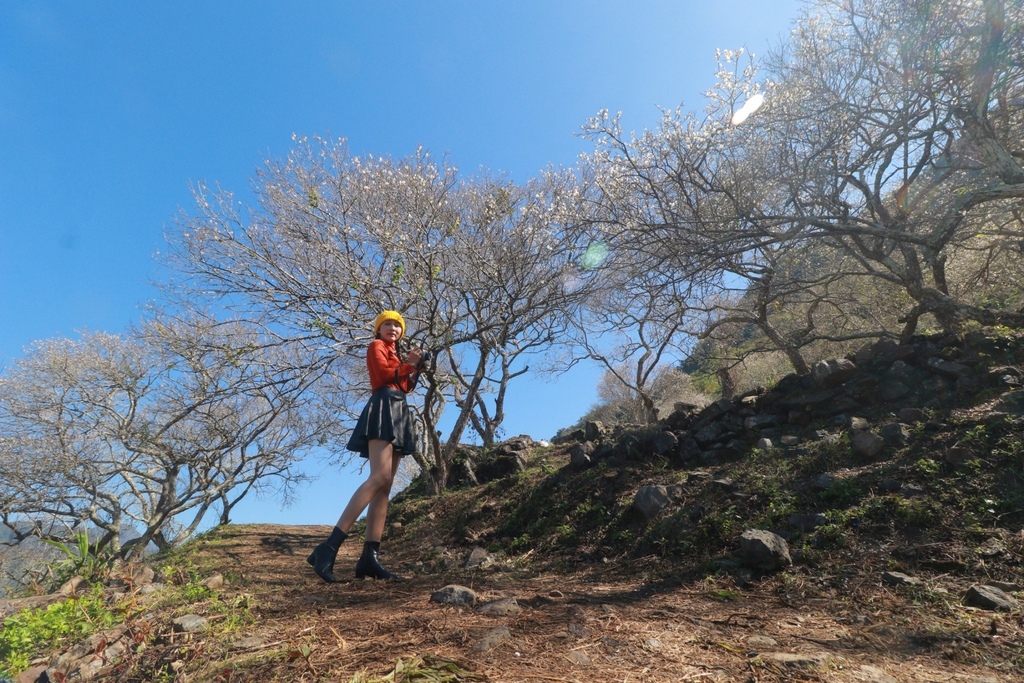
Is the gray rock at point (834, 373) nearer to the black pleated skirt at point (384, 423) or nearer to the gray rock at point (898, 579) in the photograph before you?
the gray rock at point (898, 579)

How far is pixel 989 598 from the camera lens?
2795 mm

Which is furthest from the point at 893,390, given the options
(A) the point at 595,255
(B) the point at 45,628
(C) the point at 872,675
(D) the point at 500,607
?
(B) the point at 45,628

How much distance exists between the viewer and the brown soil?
2.14m

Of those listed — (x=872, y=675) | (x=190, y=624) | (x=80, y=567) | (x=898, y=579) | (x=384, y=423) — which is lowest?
(x=872, y=675)

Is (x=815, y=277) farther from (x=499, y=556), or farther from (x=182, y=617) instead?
(x=182, y=617)

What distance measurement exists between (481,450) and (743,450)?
6164 mm

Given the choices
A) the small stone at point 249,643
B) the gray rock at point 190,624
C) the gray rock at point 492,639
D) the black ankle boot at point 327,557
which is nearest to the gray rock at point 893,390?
the gray rock at point 492,639

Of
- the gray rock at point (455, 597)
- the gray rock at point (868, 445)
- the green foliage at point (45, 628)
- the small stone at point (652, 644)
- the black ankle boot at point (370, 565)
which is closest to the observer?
the small stone at point (652, 644)

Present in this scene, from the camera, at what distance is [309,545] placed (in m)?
9.33

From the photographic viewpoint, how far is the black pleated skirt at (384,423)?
3957 mm

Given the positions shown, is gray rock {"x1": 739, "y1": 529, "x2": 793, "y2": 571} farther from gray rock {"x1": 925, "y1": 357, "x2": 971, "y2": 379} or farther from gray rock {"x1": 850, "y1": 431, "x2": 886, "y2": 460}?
gray rock {"x1": 925, "y1": 357, "x2": 971, "y2": 379}

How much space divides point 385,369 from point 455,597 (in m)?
1.67

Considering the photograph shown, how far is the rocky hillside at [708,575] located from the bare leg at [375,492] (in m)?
0.44

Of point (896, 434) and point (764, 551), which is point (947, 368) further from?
point (764, 551)
